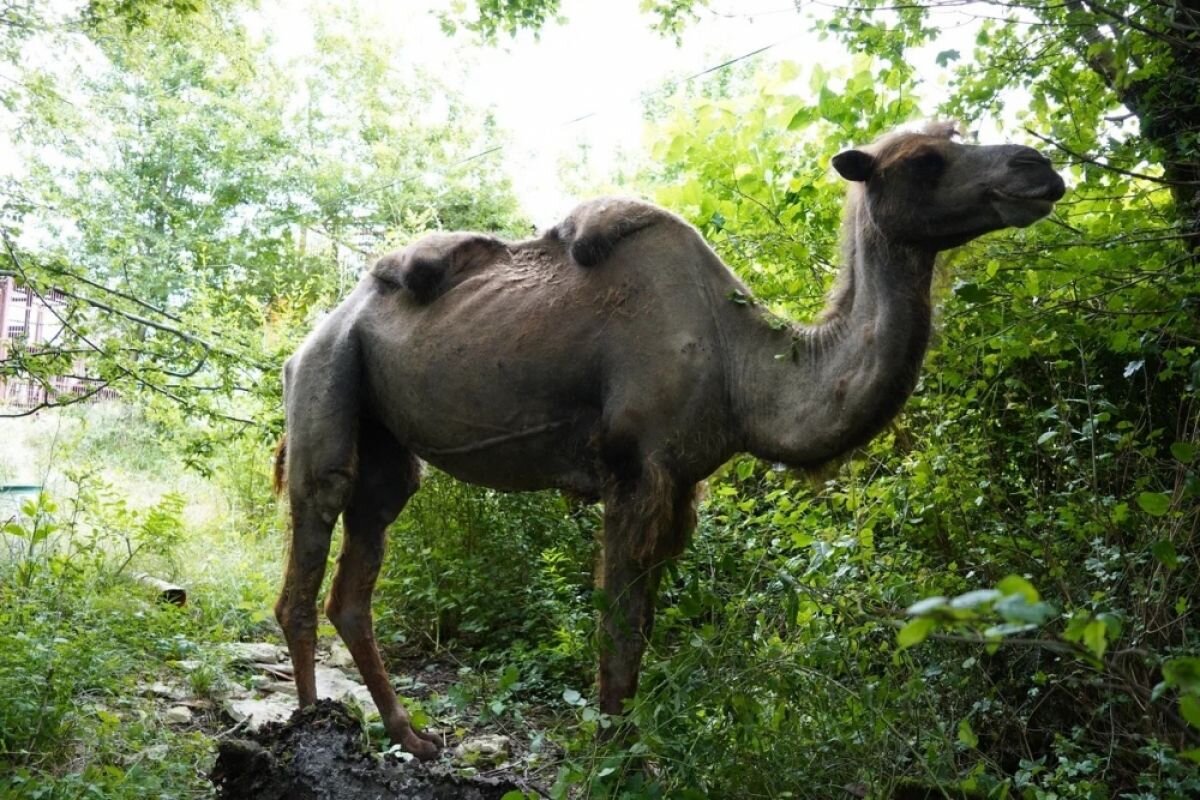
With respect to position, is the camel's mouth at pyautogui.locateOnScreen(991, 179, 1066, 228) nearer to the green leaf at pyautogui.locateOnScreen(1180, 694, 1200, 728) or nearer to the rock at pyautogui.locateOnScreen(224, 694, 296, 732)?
the green leaf at pyautogui.locateOnScreen(1180, 694, 1200, 728)

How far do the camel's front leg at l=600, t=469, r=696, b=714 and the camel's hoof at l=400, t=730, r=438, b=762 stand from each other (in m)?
1.05

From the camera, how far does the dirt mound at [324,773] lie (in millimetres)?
3785

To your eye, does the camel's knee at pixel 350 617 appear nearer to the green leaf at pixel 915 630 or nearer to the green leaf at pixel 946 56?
the green leaf at pixel 946 56

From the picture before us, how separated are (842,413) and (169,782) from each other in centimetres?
294

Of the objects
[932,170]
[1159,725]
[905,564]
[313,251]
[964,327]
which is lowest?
[1159,725]

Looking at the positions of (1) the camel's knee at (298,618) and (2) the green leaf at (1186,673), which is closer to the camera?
(2) the green leaf at (1186,673)

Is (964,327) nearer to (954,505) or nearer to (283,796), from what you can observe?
(954,505)

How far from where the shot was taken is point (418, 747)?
4.49 m

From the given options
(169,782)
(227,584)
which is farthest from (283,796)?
(227,584)

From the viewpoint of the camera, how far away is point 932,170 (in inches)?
137

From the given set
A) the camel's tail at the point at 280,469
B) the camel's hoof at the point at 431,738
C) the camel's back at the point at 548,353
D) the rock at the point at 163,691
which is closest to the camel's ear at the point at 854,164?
the camel's back at the point at 548,353

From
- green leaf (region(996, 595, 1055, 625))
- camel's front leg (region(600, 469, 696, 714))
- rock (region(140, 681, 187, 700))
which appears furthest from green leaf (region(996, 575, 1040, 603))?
rock (region(140, 681, 187, 700))

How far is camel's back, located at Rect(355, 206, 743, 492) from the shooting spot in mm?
3900

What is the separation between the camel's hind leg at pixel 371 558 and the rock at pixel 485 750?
143 millimetres
